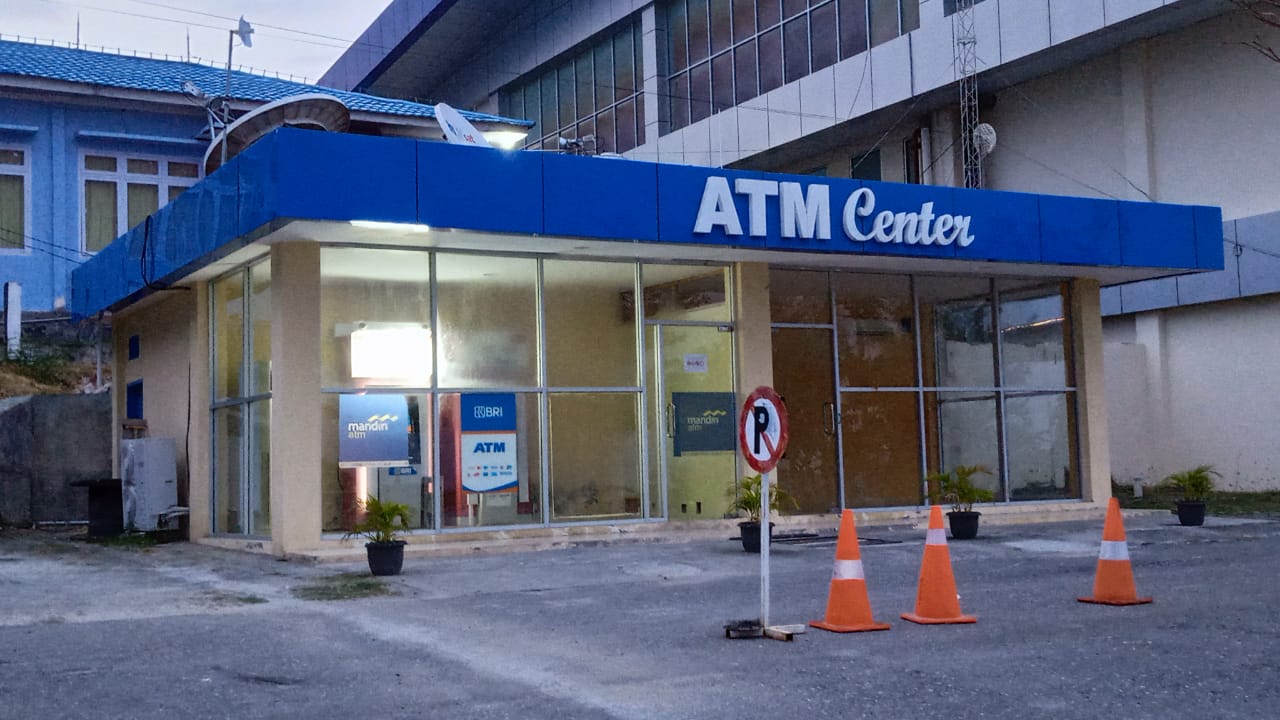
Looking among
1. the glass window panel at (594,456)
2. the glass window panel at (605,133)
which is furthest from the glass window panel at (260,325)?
the glass window panel at (605,133)

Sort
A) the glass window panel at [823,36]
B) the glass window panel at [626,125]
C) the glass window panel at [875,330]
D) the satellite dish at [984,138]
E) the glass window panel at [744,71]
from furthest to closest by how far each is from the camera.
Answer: the glass window panel at [626,125] → the glass window panel at [744,71] → the glass window panel at [823,36] → the satellite dish at [984,138] → the glass window panel at [875,330]

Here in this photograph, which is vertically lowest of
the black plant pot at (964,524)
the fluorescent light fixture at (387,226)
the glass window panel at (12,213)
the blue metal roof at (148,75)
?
the black plant pot at (964,524)

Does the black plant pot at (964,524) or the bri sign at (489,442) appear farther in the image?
the black plant pot at (964,524)

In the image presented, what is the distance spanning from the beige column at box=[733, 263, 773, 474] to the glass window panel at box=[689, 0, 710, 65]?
18.3 m

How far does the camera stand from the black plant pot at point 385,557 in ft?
41.2

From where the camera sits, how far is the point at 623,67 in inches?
1484

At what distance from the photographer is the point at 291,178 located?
43.2 feet

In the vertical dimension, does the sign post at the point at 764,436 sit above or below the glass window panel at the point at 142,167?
below

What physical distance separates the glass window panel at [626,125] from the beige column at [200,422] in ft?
68.3

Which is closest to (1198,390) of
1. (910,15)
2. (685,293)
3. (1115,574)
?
(910,15)

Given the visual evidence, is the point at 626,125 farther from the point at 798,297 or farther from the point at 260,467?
the point at 260,467

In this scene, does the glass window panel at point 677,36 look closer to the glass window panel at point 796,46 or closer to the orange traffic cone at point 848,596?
the glass window panel at point 796,46

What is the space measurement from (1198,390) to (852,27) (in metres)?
11.4

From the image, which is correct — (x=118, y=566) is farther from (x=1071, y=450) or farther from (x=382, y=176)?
(x=1071, y=450)
